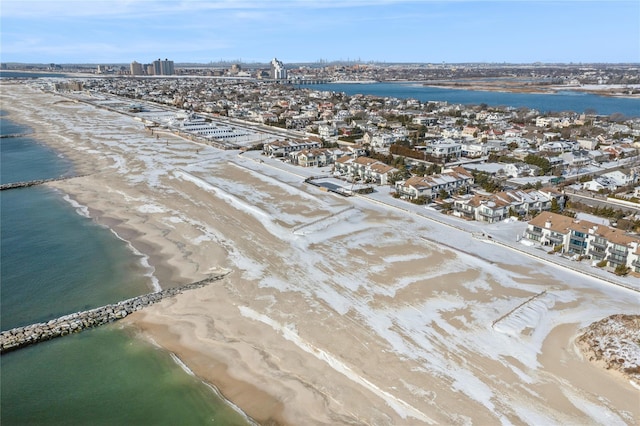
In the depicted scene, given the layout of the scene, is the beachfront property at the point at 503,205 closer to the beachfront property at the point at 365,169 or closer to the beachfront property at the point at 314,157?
the beachfront property at the point at 365,169

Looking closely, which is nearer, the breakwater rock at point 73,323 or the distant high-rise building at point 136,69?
the breakwater rock at point 73,323

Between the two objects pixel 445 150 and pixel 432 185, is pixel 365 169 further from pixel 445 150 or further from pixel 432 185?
pixel 445 150

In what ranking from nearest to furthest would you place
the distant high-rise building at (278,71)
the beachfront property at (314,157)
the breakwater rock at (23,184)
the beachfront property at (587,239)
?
1. the beachfront property at (587,239)
2. the breakwater rock at (23,184)
3. the beachfront property at (314,157)
4. the distant high-rise building at (278,71)

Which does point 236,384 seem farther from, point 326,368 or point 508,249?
point 508,249

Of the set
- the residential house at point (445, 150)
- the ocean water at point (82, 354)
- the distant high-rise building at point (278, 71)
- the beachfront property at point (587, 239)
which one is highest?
the distant high-rise building at point (278, 71)

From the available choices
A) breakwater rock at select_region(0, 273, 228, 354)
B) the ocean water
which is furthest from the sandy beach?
the ocean water

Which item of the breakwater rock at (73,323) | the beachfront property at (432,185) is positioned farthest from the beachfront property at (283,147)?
the breakwater rock at (73,323)

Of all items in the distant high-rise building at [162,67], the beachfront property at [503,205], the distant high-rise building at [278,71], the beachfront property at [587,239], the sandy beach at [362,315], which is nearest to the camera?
the sandy beach at [362,315]
